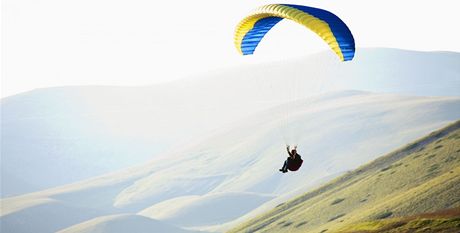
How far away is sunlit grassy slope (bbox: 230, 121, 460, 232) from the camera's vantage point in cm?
12244

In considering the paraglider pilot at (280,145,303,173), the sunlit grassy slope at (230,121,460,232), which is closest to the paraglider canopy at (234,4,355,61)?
the paraglider pilot at (280,145,303,173)

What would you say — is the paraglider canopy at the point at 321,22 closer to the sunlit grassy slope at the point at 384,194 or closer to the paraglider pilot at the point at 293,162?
the paraglider pilot at the point at 293,162

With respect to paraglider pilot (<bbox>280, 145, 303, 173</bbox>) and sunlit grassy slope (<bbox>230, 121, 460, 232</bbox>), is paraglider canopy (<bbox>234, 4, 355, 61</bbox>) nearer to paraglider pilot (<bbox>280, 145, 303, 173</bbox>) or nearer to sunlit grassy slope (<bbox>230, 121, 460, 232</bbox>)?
paraglider pilot (<bbox>280, 145, 303, 173</bbox>)

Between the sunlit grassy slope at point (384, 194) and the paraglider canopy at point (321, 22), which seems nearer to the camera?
the paraglider canopy at point (321, 22)

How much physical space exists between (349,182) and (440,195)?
61.9m

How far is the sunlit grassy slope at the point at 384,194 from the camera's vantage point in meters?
122

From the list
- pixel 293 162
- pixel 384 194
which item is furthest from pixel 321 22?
pixel 384 194

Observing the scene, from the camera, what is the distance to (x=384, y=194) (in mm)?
152875

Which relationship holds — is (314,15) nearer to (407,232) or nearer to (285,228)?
(407,232)

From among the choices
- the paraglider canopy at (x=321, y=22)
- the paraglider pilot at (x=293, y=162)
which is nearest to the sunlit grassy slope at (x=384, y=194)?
the paraglider canopy at (x=321, y=22)

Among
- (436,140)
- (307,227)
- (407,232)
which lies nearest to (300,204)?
(307,227)

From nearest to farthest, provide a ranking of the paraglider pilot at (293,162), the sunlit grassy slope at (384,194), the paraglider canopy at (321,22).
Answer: the paraglider pilot at (293,162) → the paraglider canopy at (321,22) → the sunlit grassy slope at (384,194)

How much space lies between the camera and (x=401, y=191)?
147875 millimetres

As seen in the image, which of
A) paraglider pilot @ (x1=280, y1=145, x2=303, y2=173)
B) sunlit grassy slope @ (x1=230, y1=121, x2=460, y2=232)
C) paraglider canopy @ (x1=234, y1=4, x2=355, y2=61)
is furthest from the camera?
sunlit grassy slope @ (x1=230, y1=121, x2=460, y2=232)
